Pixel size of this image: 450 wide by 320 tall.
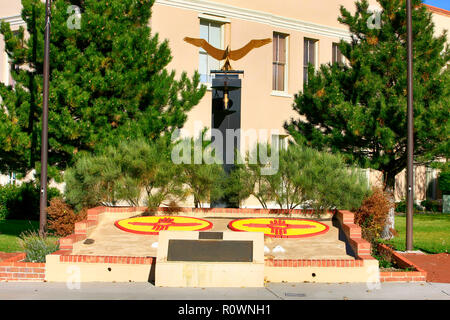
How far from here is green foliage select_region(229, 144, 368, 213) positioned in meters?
12.4

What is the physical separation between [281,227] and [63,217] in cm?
545

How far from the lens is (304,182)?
12.7 metres

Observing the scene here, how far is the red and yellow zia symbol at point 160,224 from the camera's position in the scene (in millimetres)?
10969

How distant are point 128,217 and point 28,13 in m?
6.54

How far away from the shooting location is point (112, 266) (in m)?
9.18

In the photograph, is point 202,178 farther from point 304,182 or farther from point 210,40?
point 210,40

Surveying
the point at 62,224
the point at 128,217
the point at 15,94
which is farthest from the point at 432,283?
the point at 15,94

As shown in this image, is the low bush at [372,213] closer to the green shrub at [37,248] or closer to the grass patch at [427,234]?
the grass patch at [427,234]

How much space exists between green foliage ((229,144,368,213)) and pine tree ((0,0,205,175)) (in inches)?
127

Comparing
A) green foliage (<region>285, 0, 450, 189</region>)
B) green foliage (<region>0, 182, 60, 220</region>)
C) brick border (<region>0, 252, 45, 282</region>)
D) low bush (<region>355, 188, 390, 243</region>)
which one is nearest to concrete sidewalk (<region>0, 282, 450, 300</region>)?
brick border (<region>0, 252, 45, 282</region>)

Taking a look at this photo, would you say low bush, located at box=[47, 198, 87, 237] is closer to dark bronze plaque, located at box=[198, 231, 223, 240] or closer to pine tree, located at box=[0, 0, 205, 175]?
pine tree, located at box=[0, 0, 205, 175]

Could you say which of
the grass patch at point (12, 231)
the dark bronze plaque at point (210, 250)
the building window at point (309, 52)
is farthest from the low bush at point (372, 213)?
the building window at point (309, 52)

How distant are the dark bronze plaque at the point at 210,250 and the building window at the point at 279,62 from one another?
1412 cm
